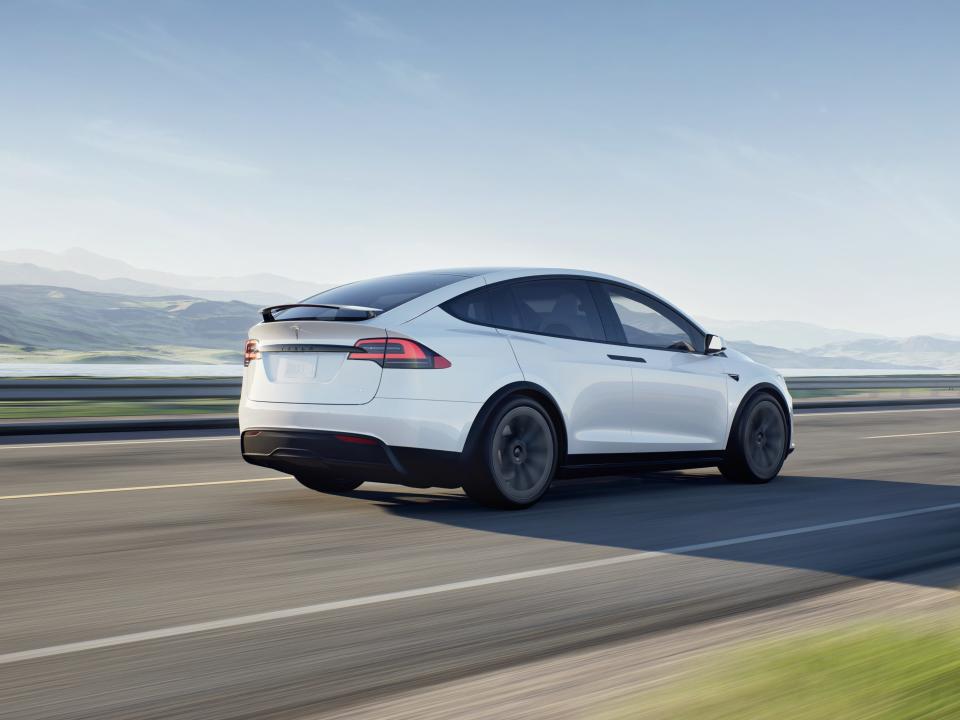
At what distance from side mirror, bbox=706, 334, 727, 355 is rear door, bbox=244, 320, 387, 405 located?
10.3 feet

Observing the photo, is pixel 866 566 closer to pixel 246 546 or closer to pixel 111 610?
pixel 246 546

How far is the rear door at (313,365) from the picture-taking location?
22.8 ft

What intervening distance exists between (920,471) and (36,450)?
8816 millimetres

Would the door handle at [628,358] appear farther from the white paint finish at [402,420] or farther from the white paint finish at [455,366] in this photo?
the white paint finish at [402,420]

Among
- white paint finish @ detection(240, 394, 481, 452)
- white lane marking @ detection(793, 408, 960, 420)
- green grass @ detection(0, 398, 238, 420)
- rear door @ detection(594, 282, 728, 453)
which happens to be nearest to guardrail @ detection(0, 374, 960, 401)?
green grass @ detection(0, 398, 238, 420)

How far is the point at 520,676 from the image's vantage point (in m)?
3.91

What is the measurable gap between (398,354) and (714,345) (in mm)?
3106

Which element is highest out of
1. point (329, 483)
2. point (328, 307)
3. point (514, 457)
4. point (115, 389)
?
point (328, 307)

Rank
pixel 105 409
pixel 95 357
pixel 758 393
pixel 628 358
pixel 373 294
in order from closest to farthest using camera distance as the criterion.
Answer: pixel 373 294, pixel 628 358, pixel 758 393, pixel 105 409, pixel 95 357

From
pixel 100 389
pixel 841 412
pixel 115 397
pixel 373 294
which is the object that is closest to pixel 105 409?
pixel 100 389

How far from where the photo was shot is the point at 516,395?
736cm

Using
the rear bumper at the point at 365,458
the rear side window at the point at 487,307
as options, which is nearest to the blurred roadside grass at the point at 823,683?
the rear bumper at the point at 365,458

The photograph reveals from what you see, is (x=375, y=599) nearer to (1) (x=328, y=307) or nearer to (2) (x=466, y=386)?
(2) (x=466, y=386)

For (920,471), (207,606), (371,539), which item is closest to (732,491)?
(920,471)
